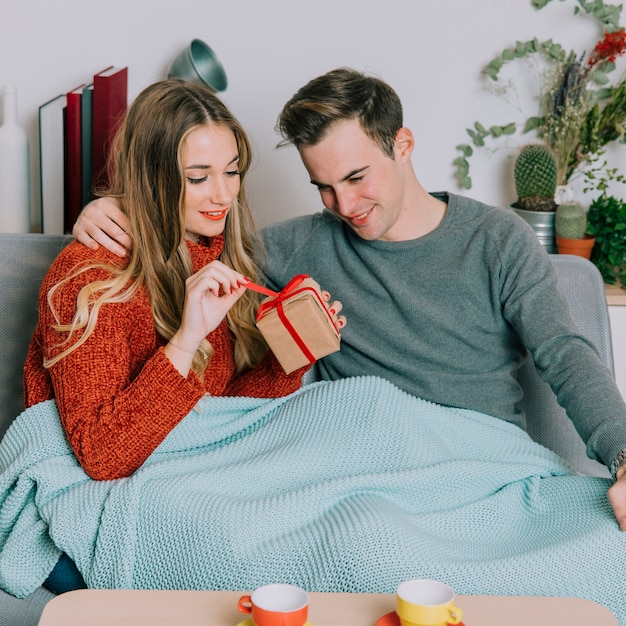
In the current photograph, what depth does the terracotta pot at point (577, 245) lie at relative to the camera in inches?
88.0

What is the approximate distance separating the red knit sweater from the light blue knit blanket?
0.17 ft

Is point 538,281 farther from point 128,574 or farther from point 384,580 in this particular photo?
point 128,574

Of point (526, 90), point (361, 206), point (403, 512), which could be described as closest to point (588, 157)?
point (526, 90)

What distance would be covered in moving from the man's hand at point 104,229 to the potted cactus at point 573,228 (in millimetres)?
1139

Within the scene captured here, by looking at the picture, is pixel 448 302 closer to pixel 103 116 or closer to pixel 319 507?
pixel 319 507

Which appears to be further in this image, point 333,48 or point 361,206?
point 333,48

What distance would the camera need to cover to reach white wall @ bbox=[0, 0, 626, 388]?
2.28m

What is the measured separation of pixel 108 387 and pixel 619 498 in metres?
0.80

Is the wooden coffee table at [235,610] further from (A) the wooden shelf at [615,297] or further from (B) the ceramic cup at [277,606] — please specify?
(A) the wooden shelf at [615,297]

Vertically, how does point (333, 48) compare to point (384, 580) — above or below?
above

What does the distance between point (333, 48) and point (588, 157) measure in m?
0.71

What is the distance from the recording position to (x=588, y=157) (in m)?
2.31

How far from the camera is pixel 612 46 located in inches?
86.1

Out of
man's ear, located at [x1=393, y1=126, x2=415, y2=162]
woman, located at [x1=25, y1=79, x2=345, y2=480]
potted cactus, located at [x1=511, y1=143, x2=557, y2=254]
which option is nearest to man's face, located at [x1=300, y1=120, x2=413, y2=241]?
man's ear, located at [x1=393, y1=126, x2=415, y2=162]
